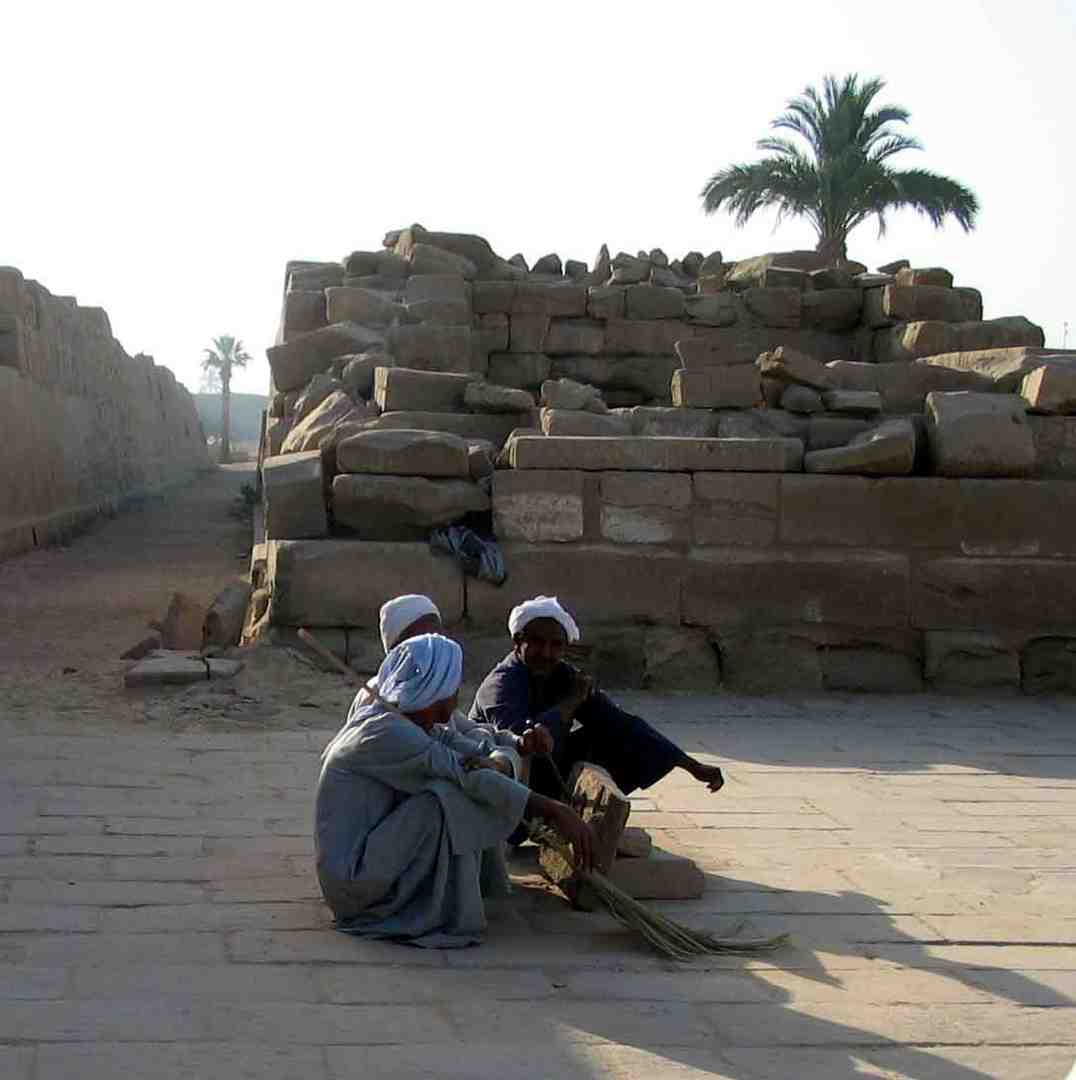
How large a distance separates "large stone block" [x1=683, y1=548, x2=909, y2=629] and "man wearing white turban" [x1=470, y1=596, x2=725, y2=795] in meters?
3.49

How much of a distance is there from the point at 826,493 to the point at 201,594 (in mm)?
5639

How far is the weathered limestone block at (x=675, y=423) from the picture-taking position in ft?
30.2

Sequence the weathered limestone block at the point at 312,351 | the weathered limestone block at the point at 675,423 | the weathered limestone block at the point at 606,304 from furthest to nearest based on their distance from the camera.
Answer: the weathered limestone block at the point at 606,304, the weathered limestone block at the point at 312,351, the weathered limestone block at the point at 675,423

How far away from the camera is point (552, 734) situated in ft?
16.6

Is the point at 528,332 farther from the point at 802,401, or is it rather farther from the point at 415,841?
the point at 415,841

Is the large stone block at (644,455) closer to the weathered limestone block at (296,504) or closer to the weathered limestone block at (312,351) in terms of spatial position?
the weathered limestone block at (296,504)

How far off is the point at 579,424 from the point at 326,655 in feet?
6.82

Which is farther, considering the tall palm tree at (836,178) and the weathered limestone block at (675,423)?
the tall palm tree at (836,178)

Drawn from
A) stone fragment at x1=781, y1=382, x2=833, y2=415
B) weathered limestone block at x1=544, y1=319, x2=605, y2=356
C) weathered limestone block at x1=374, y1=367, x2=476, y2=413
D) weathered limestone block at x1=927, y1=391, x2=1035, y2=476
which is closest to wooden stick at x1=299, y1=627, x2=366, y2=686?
weathered limestone block at x1=374, y1=367, x2=476, y2=413

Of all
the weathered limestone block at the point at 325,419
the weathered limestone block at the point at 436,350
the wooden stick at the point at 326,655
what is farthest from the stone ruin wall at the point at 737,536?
the weathered limestone block at the point at 436,350

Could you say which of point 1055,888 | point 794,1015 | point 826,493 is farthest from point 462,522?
point 794,1015

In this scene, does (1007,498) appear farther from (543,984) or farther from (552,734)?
(543,984)

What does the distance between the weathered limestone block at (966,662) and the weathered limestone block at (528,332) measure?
225 inches

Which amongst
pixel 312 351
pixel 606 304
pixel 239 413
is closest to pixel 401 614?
pixel 312 351
